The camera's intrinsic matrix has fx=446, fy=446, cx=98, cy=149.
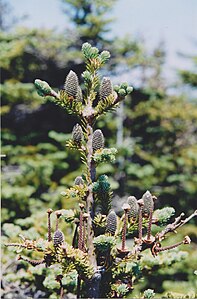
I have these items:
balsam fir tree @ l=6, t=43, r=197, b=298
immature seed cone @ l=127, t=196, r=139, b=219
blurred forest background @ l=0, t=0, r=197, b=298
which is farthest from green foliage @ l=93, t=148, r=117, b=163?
blurred forest background @ l=0, t=0, r=197, b=298

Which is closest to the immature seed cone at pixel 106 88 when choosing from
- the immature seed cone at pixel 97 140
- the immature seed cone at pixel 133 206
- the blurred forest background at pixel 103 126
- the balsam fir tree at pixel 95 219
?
the balsam fir tree at pixel 95 219

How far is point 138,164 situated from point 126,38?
2.33 m

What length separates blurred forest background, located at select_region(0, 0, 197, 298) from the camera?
23.0ft

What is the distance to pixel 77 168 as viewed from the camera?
7469 millimetres

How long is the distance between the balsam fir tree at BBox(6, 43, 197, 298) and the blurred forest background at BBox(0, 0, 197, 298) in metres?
4.37

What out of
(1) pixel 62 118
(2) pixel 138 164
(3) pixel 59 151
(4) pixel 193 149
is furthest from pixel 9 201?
(4) pixel 193 149

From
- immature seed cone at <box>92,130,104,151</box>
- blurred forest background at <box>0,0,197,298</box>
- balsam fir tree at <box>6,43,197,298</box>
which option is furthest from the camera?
blurred forest background at <box>0,0,197,298</box>

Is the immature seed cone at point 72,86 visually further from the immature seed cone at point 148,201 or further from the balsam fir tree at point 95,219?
the immature seed cone at point 148,201

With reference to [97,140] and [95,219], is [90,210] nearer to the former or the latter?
[95,219]

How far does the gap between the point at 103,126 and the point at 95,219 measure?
21.5ft

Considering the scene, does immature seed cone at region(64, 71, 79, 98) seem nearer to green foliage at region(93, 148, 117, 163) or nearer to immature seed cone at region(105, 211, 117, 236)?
green foliage at region(93, 148, 117, 163)

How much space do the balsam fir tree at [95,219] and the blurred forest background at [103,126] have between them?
437cm

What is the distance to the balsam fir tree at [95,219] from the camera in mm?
1519

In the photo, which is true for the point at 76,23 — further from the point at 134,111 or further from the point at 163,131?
the point at 163,131
